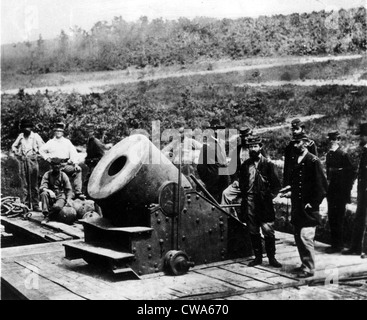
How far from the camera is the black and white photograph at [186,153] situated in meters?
6.13

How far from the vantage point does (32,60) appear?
39.0 ft

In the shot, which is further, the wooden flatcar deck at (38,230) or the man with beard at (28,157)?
the man with beard at (28,157)

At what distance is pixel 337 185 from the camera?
713 centimetres

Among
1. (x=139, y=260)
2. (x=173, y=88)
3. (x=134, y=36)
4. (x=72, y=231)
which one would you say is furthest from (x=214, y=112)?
(x=139, y=260)

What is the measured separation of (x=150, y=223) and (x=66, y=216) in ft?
11.0

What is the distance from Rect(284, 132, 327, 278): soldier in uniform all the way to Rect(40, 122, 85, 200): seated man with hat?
5043 millimetres

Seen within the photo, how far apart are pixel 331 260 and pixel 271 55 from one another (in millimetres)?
4967

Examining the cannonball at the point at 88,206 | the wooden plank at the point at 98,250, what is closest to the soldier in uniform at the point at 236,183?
the wooden plank at the point at 98,250

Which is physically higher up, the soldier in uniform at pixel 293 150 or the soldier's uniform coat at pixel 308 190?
the soldier in uniform at pixel 293 150

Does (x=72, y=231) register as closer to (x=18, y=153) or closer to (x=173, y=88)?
(x=18, y=153)

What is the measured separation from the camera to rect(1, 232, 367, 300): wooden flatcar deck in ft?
18.4

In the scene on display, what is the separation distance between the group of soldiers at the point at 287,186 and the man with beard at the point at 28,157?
719 millimetres

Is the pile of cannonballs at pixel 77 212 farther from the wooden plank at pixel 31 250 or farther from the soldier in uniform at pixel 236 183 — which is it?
the soldier in uniform at pixel 236 183

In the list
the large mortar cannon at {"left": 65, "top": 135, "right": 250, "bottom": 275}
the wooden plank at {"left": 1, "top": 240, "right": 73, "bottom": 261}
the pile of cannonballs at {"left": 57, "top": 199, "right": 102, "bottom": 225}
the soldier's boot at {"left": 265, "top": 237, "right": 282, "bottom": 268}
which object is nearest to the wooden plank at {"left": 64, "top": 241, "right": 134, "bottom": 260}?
the large mortar cannon at {"left": 65, "top": 135, "right": 250, "bottom": 275}
